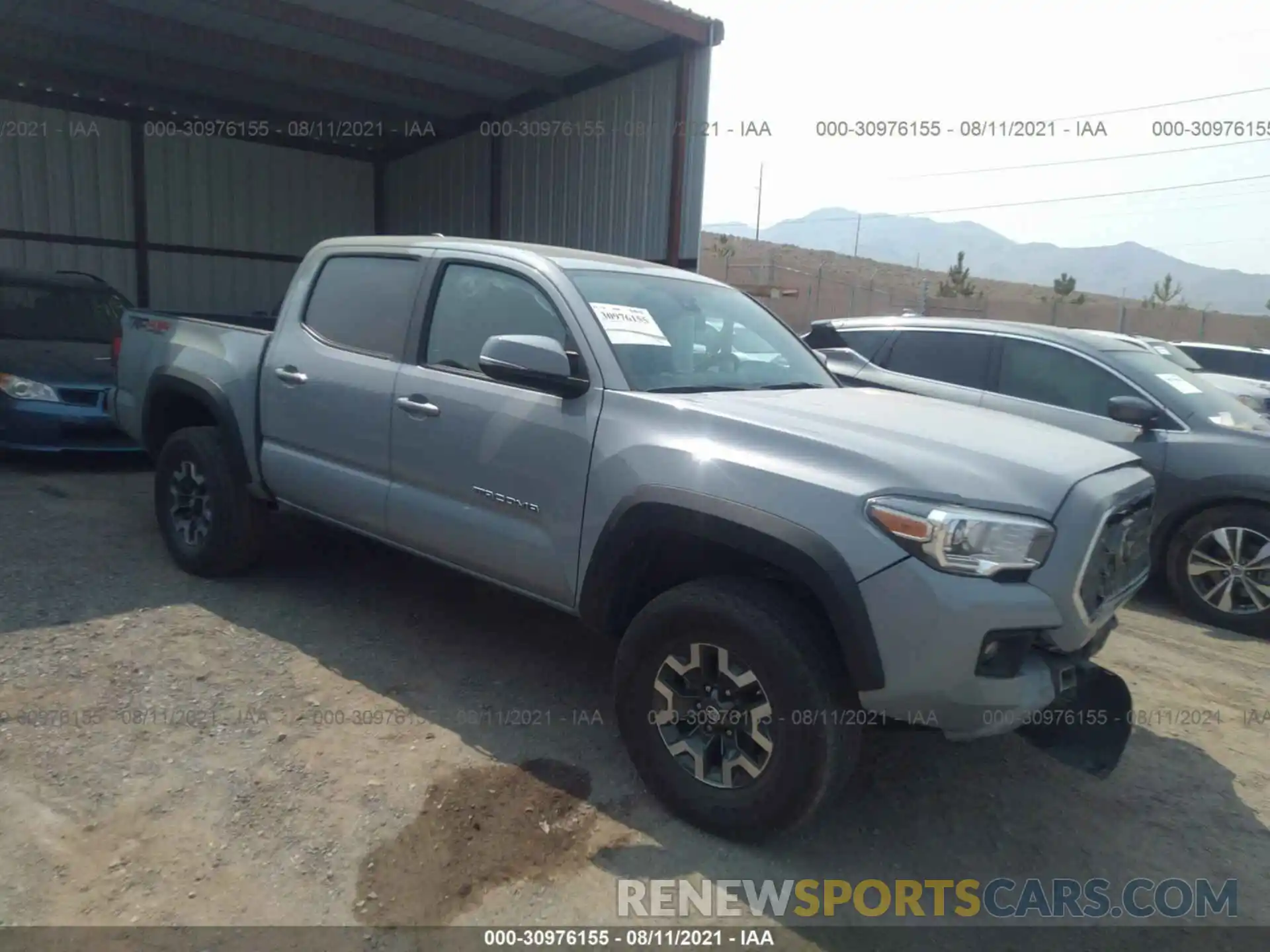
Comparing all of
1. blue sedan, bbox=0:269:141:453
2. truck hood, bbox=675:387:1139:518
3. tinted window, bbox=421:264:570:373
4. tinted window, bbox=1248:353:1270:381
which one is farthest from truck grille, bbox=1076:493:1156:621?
tinted window, bbox=1248:353:1270:381

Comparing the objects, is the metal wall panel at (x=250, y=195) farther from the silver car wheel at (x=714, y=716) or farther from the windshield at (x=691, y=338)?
the silver car wheel at (x=714, y=716)

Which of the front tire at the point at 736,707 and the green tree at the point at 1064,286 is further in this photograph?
the green tree at the point at 1064,286

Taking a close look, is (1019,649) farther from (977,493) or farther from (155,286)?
(155,286)

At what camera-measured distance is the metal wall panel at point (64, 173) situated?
1289 cm

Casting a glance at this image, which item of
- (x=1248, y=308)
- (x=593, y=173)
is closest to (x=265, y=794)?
(x=593, y=173)

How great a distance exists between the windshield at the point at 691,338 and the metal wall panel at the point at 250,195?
42.7ft

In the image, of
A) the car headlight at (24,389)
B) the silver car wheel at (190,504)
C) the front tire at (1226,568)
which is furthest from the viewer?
the car headlight at (24,389)

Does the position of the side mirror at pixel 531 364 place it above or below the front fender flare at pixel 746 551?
above

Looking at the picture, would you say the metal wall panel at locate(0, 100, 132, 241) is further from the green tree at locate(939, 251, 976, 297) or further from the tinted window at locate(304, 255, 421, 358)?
the green tree at locate(939, 251, 976, 297)

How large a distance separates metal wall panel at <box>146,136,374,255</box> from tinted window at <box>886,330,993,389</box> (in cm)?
1219

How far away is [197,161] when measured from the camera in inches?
576

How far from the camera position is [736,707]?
2955mm

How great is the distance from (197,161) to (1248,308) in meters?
208

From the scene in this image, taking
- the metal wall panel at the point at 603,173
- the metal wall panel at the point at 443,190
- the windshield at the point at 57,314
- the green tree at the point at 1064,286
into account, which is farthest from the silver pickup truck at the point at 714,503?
the green tree at the point at 1064,286
